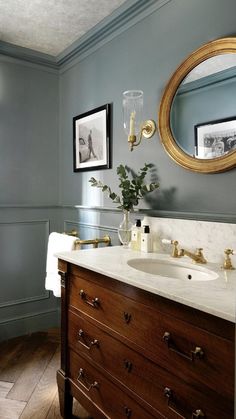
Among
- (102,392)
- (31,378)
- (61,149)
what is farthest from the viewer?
(61,149)

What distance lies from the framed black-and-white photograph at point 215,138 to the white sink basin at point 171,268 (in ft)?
1.76

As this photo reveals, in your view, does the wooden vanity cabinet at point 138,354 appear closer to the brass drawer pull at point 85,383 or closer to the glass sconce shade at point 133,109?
the brass drawer pull at point 85,383

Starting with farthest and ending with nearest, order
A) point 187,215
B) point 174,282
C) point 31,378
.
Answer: point 31,378 < point 187,215 < point 174,282

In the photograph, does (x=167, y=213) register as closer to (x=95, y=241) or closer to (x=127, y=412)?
(x=95, y=241)

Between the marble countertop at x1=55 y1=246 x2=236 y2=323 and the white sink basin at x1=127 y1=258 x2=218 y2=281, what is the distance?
0.05ft

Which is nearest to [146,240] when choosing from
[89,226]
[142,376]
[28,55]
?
[142,376]

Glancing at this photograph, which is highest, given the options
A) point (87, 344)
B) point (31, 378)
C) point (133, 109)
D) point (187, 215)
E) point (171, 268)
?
point (133, 109)

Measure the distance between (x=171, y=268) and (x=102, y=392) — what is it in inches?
25.3

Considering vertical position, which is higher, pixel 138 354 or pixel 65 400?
pixel 138 354

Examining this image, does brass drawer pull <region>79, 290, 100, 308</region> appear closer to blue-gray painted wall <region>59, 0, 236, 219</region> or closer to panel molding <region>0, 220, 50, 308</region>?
blue-gray painted wall <region>59, 0, 236, 219</region>

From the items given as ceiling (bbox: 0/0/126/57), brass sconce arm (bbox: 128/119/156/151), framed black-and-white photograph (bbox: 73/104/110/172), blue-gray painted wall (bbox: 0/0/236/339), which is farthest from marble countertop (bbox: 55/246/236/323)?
ceiling (bbox: 0/0/126/57)

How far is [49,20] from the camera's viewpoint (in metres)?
2.12

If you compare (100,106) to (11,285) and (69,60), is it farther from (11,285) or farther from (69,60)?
(11,285)

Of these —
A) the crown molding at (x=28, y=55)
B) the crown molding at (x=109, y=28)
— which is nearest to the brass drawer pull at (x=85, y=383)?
the crown molding at (x=109, y=28)
